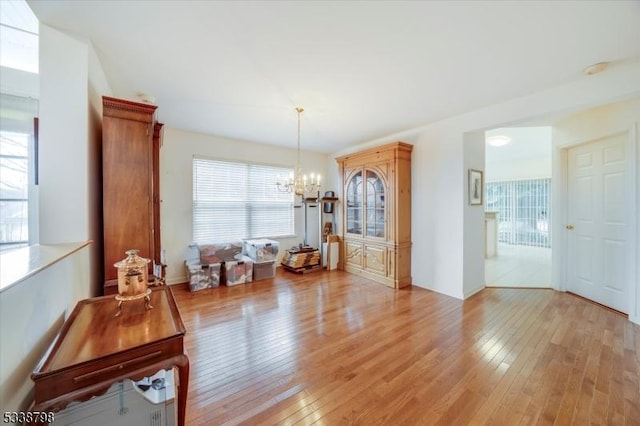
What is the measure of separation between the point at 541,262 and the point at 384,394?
19.6ft

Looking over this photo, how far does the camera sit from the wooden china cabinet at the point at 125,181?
1950 millimetres

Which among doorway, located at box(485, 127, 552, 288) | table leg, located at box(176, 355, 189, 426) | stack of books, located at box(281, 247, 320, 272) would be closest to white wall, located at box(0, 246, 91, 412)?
table leg, located at box(176, 355, 189, 426)

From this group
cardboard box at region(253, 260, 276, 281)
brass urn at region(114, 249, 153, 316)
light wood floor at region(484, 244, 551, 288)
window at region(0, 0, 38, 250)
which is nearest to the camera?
brass urn at region(114, 249, 153, 316)

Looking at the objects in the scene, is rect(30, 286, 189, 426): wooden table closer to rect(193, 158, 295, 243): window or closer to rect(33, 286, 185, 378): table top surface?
rect(33, 286, 185, 378): table top surface

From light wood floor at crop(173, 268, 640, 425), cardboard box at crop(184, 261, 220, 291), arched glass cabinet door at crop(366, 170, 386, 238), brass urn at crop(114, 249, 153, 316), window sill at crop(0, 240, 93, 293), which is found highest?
arched glass cabinet door at crop(366, 170, 386, 238)

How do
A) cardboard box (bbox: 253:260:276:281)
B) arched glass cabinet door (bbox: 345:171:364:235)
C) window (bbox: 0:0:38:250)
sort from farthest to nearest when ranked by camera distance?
1. arched glass cabinet door (bbox: 345:171:364:235)
2. cardboard box (bbox: 253:260:276:281)
3. window (bbox: 0:0:38:250)

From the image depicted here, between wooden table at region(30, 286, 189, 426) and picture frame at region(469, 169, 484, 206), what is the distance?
3.89 m

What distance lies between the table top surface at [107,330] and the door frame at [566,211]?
4.46 metres

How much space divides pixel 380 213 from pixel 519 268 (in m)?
3.37

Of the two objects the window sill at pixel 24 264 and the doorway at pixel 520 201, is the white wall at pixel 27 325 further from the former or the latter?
the doorway at pixel 520 201

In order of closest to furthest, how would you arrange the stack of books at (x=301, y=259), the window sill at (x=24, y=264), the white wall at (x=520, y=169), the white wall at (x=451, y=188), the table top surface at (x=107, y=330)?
the window sill at (x=24, y=264) → the table top surface at (x=107, y=330) → the white wall at (x=451, y=188) → the stack of books at (x=301, y=259) → the white wall at (x=520, y=169)

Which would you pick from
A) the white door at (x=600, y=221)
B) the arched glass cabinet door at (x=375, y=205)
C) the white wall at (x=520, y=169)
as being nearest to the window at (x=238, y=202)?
the arched glass cabinet door at (x=375, y=205)

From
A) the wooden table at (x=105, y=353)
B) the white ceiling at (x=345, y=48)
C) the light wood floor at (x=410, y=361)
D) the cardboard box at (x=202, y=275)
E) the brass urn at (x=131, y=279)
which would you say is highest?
the white ceiling at (x=345, y=48)

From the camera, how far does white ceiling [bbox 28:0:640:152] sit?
1626 mm
